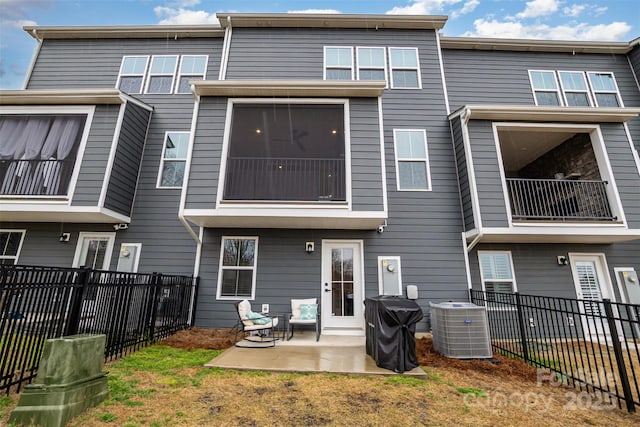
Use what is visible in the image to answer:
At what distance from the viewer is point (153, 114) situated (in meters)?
8.52

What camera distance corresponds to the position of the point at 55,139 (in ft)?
23.2

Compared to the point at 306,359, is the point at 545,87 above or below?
above

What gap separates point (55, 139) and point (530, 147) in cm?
1373

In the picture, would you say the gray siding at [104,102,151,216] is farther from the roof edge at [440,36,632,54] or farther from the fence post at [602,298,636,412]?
the roof edge at [440,36,632,54]

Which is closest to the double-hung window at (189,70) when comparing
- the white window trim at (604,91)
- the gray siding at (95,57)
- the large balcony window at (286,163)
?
the gray siding at (95,57)

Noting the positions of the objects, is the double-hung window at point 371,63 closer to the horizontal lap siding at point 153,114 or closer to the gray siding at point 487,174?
the gray siding at point 487,174

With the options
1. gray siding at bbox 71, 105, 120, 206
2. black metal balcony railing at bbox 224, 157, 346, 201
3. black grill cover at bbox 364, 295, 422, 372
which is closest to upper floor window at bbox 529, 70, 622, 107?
black metal balcony railing at bbox 224, 157, 346, 201

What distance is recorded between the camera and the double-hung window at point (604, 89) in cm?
886

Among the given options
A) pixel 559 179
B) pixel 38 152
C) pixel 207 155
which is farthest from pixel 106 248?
pixel 559 179

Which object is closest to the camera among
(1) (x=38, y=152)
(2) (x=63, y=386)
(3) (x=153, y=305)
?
(2) (x=63, y=386)

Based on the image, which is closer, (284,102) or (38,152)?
(284,102)

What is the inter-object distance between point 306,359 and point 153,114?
8450mm

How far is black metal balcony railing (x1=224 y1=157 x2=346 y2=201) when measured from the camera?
6559 mm

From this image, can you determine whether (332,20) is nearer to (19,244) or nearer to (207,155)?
(207,155)
